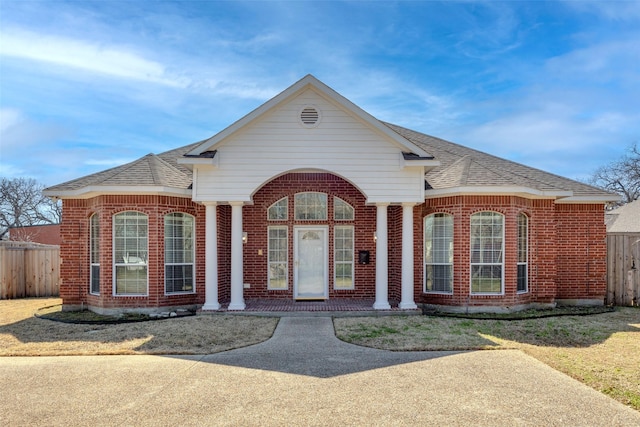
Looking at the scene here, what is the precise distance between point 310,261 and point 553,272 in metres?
Result: 6.56

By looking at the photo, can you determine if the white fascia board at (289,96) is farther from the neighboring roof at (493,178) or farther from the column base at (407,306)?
the column base at (407,306)

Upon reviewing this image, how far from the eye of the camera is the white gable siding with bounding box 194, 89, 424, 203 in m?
11.0

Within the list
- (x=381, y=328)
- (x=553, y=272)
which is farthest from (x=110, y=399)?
(x=553, y=272)

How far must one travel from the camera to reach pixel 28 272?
16016mm

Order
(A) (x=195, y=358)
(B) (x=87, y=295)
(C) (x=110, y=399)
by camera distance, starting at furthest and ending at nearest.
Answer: (B) (x=87, y=295) → (A) (x=195, y=358) → (C) (x=110, y=399)

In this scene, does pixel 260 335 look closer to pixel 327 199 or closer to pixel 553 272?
pixel 327 199

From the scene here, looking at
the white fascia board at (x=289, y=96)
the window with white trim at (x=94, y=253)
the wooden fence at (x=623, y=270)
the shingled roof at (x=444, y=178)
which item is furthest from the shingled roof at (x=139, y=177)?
the wooden fence at (x=623, y=270)

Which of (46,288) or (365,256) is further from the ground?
(365,256)

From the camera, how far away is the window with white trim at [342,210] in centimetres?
1310

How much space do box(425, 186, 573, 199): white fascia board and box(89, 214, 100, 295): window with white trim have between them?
858 centimetres

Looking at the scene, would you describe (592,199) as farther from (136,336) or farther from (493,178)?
(136,336)

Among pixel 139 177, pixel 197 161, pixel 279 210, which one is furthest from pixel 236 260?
pixel 139 177

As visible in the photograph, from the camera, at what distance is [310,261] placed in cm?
1303

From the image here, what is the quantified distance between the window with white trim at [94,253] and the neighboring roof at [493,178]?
8.71 m
